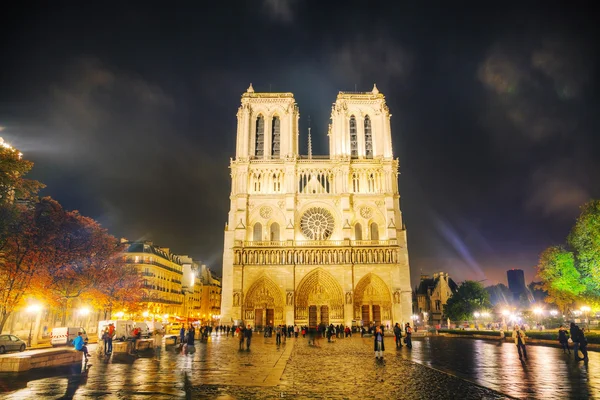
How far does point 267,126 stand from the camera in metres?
56.2

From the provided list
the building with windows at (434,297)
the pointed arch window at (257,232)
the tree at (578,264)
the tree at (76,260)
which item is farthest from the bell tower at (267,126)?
the building with windows at (434,297)

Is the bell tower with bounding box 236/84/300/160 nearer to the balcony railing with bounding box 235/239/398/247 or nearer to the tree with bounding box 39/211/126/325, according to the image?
the balcony railing with bounding box 235/239/398/247

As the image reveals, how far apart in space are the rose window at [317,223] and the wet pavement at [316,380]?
35.5 m

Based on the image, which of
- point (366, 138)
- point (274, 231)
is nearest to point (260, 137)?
point (274, 231)

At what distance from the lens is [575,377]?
12.3 m

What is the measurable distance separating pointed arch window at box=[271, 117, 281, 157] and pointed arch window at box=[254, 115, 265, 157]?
129cm

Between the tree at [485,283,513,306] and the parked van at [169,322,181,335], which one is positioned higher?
the tree at [485,283,513,306]

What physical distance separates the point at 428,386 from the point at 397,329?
13.9 meters

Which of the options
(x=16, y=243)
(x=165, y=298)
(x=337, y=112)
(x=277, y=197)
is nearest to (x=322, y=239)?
(x=277, y=197)

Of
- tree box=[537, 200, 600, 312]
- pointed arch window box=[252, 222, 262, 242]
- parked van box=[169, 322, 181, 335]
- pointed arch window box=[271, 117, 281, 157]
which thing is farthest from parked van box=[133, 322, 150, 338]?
tree box=[537, 200, 600, 312]

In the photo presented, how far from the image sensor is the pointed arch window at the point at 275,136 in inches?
2230

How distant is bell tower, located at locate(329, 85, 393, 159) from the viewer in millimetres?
55188

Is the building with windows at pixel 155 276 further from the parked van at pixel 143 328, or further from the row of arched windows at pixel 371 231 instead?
the row of arched windows at pixel 371 231

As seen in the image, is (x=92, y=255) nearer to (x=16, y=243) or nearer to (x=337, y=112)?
(x=16, y=243)
